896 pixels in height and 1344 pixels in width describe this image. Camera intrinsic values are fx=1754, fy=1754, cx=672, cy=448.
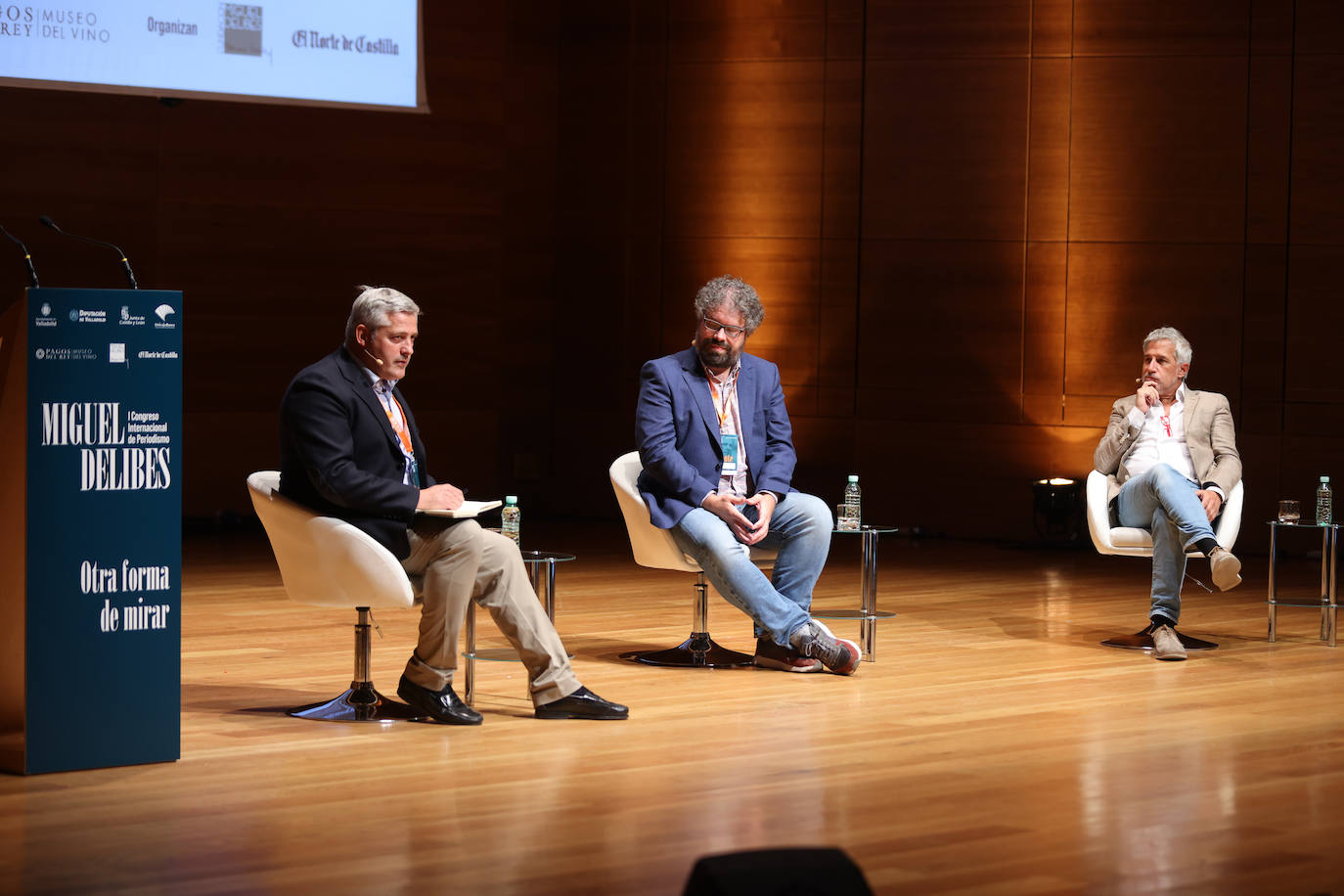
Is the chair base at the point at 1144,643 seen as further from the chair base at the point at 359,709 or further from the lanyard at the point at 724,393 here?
the chair base at the point at 359,709

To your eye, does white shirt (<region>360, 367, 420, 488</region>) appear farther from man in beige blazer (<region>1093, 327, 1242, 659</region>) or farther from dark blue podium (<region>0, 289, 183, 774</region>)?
man in beige blazer (<region>1093, 327, 1242, 659</region>)

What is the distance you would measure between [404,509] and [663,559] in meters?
1.29

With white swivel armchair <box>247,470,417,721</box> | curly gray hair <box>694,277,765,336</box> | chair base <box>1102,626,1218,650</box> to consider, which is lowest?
chair base <box>1102,626,1218,650</box>

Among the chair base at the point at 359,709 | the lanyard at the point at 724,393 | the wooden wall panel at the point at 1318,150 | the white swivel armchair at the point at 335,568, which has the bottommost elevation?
the chair base at the point at 359,709

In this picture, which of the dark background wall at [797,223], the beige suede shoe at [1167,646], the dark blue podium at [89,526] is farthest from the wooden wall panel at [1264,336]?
the dark blue podium at [89,526]

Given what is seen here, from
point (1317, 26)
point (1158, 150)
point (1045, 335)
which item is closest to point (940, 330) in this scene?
point (1045, 335)

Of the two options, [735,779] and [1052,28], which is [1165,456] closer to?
[735,779]

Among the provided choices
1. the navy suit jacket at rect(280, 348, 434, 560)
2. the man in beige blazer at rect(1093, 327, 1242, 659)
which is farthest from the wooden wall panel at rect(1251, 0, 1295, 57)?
the navy suit jacket at rect(280, 348, 434, 560)

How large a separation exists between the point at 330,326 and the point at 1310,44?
5580 mm

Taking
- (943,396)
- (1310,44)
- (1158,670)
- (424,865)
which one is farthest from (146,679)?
(1310,44)

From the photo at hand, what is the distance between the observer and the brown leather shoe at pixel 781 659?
5707 mm

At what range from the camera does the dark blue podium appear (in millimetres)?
4008

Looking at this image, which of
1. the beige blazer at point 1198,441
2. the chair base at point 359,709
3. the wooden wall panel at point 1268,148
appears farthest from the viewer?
the wooden wall panel at point 1268,148

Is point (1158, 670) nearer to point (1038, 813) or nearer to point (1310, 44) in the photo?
point (1038, 813)
